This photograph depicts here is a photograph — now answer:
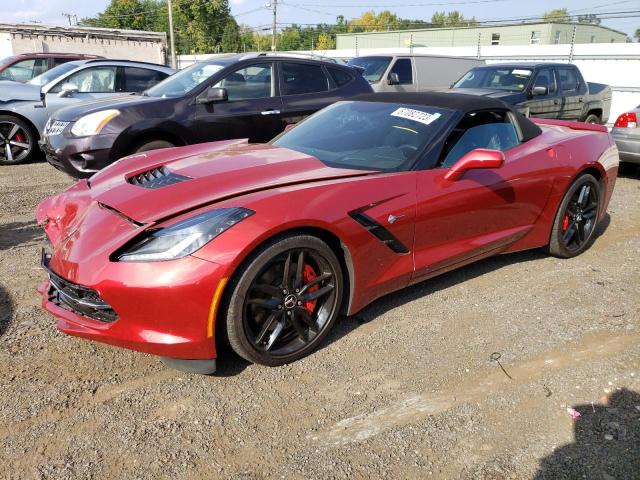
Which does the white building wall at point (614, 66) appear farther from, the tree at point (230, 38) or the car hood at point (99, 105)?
the tree at point (230, 38)

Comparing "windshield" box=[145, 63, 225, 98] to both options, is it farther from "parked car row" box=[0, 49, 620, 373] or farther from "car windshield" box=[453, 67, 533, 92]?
"car windshield" box=[453, 67, 533, 92]

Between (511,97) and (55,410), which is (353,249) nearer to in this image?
(55,410)

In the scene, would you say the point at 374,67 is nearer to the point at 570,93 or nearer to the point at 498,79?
the point at 498,79

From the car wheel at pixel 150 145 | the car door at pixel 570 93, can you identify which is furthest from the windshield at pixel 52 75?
the car door at pixel 570 93

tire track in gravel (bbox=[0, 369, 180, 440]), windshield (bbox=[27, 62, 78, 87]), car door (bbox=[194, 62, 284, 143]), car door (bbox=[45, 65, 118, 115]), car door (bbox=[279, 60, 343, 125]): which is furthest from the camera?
windshield (bbox=[27, 62, 78, 87])

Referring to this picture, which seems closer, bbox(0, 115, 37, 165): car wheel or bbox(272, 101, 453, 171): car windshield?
bbox(272, 101, 453, 171): car windshield

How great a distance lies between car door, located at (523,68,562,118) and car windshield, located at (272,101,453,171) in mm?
5879

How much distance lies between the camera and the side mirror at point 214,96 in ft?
19.3

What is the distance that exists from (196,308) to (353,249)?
37.2 inches

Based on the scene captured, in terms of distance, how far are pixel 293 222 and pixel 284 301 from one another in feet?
1.41

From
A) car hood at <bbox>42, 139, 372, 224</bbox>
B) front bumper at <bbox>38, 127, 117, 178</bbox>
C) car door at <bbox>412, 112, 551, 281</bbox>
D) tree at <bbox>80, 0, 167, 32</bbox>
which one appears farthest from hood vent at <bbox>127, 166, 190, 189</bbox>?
tree at <bbox>80, 0, 167, 32</bbox>

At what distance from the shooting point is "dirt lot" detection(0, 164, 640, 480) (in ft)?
7.16

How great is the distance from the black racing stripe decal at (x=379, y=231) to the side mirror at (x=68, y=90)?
682 cm

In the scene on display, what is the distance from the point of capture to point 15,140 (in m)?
7.99
